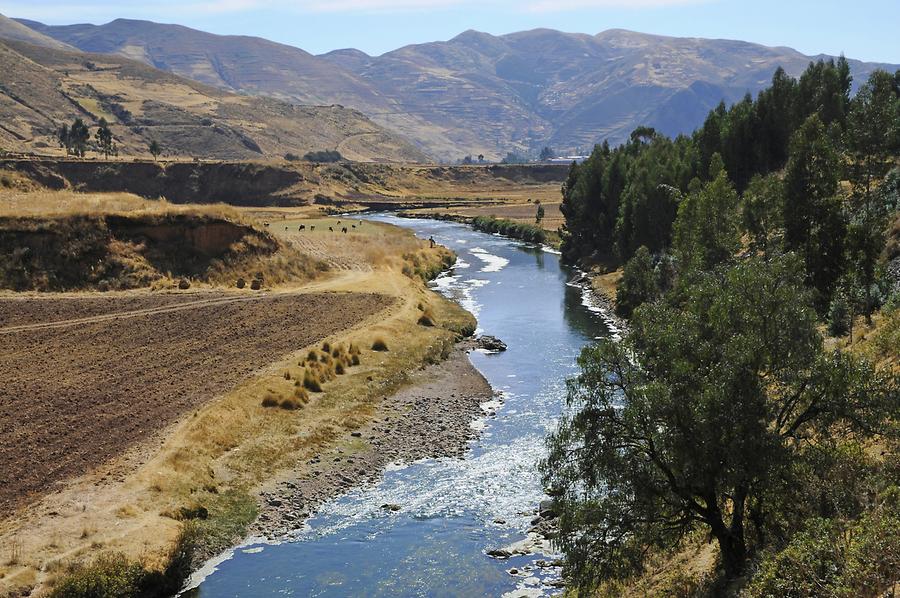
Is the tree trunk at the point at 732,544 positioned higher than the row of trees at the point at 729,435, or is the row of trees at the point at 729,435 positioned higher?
the row of trees at the point at 729,435

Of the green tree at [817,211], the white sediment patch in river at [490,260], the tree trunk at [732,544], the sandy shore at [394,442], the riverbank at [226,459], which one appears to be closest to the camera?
the tree trunk at [732,544]

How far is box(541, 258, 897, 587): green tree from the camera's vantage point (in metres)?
24.1

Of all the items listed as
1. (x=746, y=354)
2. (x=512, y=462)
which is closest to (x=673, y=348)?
(x=746, y=354)

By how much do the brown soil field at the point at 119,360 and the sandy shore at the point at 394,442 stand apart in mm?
8382

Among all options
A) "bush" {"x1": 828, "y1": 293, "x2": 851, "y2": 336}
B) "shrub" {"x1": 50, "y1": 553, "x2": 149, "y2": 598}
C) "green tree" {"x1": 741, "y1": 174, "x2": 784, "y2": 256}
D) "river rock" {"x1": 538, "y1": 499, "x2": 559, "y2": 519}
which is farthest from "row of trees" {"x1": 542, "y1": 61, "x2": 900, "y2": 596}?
"green tree" {"x1": 741, "y1": 174, "x2": 784, "y2": 256}

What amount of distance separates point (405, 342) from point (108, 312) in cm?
2366

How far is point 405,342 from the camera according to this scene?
6975 cm

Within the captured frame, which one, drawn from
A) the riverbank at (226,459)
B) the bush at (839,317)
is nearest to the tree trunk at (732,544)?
the riverbank at (226,459)

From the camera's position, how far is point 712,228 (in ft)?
201

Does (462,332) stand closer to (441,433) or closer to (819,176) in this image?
(441,433)

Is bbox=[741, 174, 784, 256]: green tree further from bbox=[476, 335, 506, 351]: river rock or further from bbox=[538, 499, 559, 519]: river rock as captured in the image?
bbox=[538, 499, 559, 519]: river rock

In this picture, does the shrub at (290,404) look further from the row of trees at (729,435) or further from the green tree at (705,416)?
the green tree at (705,416)

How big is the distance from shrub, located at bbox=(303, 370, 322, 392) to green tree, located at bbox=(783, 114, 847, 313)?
103 ft

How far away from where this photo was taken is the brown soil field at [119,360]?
40.7 meters
